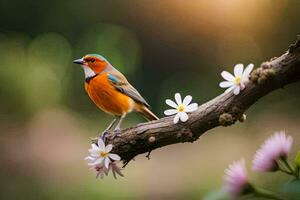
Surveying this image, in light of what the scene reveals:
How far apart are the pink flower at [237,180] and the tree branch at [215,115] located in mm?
106

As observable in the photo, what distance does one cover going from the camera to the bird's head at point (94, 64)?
70 cm

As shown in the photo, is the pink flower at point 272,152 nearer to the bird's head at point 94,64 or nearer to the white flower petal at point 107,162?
the white flower petal at point 107,162

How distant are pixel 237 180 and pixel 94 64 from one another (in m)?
0.33

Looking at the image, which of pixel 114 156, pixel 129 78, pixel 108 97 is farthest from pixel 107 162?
pixel 129 78

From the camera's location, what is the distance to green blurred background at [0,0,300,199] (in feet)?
7.59

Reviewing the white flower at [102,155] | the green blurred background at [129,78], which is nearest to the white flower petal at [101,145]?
the white flower at [102,155]

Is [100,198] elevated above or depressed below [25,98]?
below

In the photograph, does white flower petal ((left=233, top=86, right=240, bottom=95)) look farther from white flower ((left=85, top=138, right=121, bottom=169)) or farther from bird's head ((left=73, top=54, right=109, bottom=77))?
bird's head ((left=73, top=54, right=109, bottom=77))

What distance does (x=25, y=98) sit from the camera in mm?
2480

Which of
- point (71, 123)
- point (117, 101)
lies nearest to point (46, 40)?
point (71, 123)

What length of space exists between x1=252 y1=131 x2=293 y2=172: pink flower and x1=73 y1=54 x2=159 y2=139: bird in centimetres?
25

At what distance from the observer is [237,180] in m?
0.41

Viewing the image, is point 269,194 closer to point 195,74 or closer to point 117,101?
point 117,101

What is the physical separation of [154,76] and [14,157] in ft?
2.08
